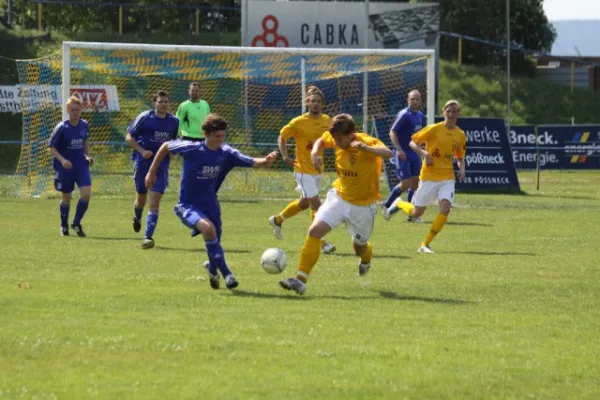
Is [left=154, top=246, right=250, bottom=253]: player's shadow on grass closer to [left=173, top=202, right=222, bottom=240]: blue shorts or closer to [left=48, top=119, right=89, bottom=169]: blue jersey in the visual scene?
[left=48, top=119, right=89, bottom=169]: blue jersey

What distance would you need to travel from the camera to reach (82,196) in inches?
746

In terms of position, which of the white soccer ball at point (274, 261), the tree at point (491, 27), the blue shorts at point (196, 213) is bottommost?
the white soccer ball at point (274, 261)

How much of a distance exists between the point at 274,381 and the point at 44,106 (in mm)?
21739

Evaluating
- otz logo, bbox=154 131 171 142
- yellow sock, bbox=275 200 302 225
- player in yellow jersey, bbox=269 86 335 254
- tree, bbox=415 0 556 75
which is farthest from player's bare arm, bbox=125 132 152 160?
tree, bbox=415 0 556 75

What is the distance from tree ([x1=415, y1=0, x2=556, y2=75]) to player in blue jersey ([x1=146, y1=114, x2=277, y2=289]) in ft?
158

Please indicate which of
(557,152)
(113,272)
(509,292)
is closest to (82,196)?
(113,272)

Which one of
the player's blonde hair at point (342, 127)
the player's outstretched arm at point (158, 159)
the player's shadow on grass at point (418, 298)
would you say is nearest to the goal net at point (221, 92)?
the player's outstretched arm at point (158, 159)

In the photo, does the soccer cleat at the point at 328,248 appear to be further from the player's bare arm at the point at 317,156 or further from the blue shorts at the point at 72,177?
the blue shorts at the point at 72,177

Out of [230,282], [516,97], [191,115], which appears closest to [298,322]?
[230,282]

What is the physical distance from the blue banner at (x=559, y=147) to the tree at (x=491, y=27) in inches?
836

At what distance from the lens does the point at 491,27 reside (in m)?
62.5

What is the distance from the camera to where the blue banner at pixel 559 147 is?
37.4m

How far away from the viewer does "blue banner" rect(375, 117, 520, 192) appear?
3159 cm

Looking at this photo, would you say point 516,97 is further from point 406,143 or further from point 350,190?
point 350,190
